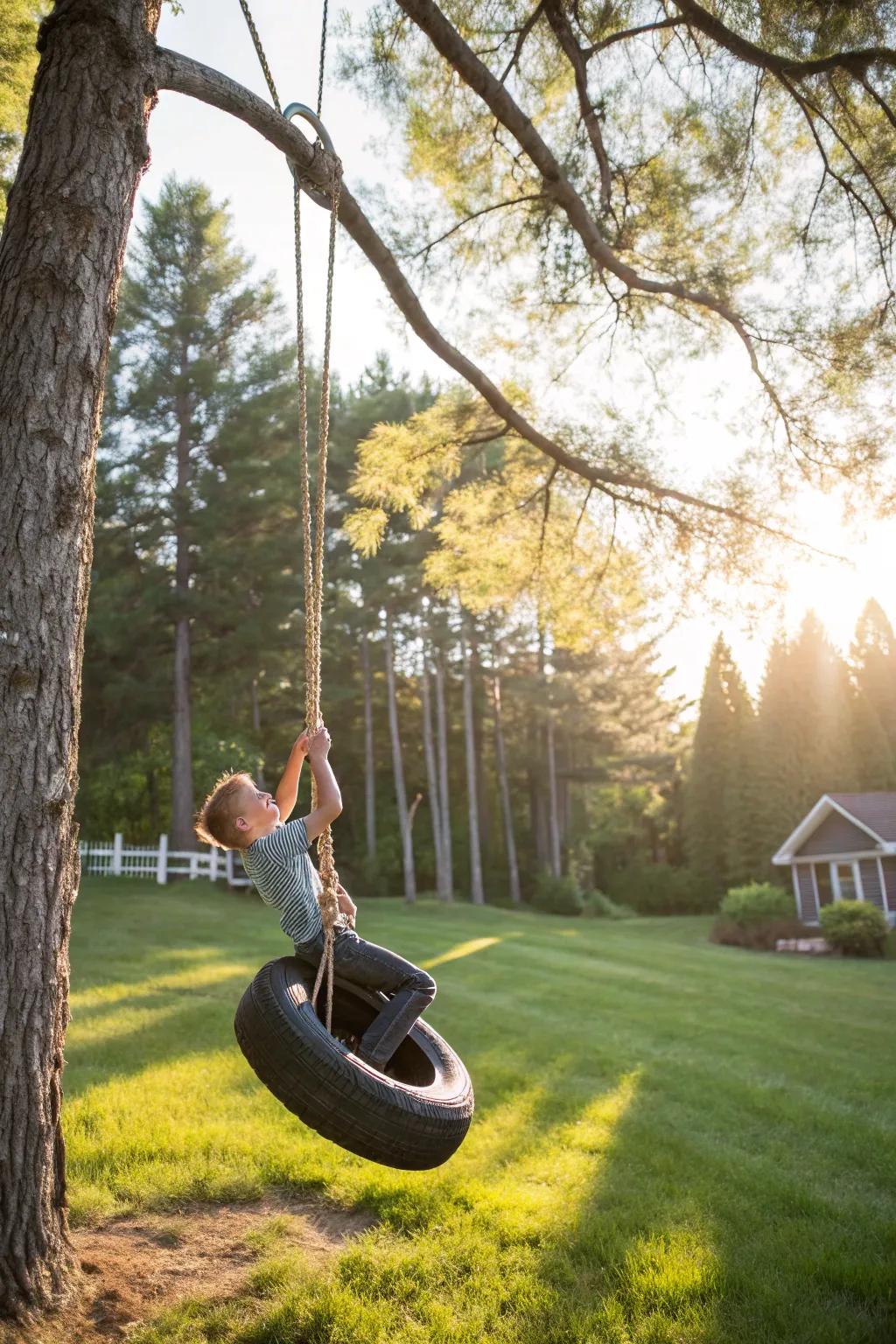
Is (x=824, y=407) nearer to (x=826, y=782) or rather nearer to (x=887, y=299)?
(x=887, y=299)

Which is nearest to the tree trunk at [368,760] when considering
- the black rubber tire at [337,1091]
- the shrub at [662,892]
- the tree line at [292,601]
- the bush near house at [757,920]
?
the tree line at [292,601]

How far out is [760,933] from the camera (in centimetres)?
2236

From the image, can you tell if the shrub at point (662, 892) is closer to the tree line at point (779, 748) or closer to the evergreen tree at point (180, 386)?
the tree line at point (779, 748)

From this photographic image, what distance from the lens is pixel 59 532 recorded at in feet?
9.20

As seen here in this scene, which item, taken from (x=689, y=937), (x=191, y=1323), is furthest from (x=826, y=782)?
(x=191, y=1323)

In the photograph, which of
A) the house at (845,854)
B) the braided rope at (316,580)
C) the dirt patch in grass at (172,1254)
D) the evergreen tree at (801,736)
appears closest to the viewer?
the dirt patch in grass at (172,1254)

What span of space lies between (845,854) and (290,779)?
80.4 feet

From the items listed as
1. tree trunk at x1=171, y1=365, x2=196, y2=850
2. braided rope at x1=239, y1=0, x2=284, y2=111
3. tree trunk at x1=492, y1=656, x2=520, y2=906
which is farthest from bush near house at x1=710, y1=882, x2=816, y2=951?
braided rope at x1=239, y1=0, x2=284, y2=111

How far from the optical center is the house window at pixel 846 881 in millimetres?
24719

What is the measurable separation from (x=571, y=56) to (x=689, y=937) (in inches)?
866

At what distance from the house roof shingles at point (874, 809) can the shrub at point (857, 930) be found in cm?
378

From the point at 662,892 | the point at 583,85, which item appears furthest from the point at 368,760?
the point at 583,85

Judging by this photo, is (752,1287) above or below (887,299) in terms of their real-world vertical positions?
below

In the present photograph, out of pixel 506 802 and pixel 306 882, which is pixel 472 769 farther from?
pixel 306 882
